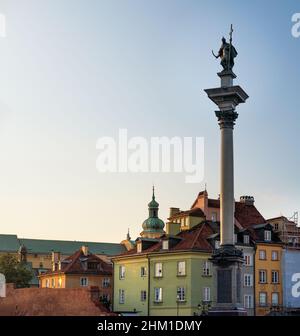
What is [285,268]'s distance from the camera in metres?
81.8

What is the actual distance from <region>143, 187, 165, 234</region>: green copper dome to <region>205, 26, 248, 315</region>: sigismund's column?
7734 centimetres

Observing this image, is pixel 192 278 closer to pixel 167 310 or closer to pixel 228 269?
pixel 167 310

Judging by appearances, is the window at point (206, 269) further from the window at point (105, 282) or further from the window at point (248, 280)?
the window at point (105, 282)

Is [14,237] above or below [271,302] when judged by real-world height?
above

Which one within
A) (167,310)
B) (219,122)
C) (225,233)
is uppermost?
(219,122)

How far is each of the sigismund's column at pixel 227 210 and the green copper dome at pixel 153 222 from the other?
77341mm

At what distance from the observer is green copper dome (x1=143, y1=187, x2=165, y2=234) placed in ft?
397

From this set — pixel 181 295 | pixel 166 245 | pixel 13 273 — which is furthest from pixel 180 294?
pixel 13 273

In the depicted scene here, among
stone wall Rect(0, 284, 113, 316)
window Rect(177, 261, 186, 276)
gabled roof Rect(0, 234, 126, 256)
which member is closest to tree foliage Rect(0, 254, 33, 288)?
stone wall Rect(0, 284, 113, 316)

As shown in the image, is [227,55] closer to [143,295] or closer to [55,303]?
[55,303]

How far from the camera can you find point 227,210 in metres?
41.8
